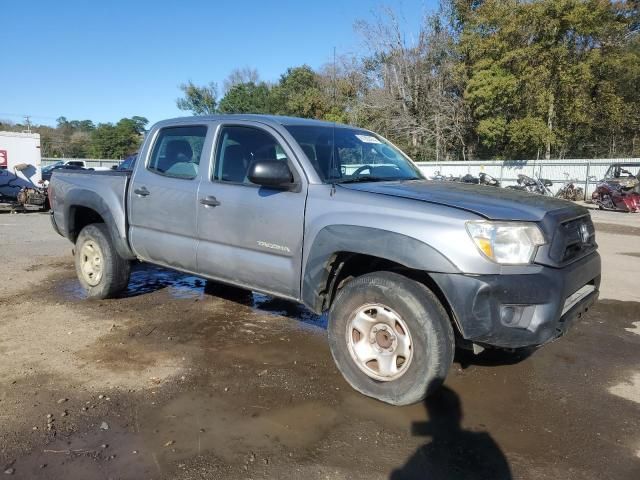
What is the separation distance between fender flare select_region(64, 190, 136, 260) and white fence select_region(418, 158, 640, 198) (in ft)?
62.0

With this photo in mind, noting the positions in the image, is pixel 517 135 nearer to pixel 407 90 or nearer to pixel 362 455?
pixel 407 90

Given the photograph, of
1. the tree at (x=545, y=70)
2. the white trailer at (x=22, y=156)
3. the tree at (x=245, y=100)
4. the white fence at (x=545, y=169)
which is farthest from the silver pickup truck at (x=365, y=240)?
the tree at (x=245, y=100)

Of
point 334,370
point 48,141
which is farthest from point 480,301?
point 48,141

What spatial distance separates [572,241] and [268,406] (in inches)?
90.8

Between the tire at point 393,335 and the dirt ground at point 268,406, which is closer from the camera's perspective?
the dirt ground at point 268,406

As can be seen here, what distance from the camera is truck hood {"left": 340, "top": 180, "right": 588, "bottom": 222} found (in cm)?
303

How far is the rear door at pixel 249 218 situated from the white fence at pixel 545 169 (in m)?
19.3

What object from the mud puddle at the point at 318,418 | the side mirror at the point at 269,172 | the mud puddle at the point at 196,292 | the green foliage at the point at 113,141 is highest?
the green foliage at the point at 113,141

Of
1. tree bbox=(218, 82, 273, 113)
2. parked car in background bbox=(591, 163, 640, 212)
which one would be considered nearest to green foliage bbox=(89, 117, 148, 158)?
tree bbox=(218, 82, 273, 113)

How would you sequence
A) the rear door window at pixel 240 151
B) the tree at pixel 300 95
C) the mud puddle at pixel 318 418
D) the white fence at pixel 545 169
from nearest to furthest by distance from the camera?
the mud puddle at pixel 318 418 < the rear door window at pixel 240 151 < the white fence at pixel 545 169 < the tree at pixel 300 95

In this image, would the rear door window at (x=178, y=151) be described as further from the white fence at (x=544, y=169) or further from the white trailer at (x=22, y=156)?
the white fence at (x=544, y=169)

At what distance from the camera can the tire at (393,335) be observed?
3.06 m

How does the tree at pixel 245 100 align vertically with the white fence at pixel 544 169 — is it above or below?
above

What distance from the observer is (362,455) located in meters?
2.76
